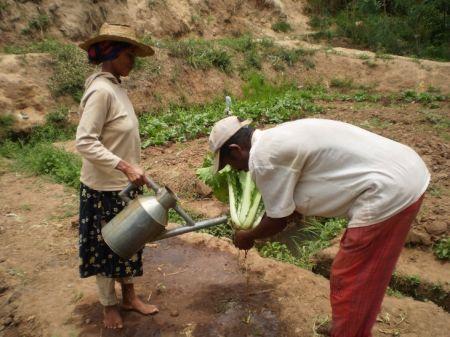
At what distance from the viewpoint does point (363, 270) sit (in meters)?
2.38

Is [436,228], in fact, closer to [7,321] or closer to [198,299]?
[198,299]

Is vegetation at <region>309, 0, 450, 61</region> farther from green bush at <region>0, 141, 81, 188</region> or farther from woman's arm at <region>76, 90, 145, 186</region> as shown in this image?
woman's arm at <region>76, 90, 145, 186</region>

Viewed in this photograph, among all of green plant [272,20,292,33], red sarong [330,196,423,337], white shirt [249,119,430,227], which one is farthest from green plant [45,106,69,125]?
green plant [272,20,292,33]

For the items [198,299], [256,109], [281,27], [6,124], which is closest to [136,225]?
[198,299]

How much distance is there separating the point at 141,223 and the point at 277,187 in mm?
855

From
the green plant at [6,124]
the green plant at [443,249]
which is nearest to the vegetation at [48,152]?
the green plant at [6,124]

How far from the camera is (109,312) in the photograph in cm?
321

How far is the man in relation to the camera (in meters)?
2.25

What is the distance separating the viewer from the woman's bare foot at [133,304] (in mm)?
3342

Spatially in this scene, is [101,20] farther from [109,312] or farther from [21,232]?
[109,312]

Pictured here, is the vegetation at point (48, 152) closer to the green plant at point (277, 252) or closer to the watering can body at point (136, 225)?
the green plant at point (277, 252)

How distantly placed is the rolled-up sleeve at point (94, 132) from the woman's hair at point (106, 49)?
289 millimetres

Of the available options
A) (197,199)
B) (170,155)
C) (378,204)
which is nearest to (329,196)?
(378,204)

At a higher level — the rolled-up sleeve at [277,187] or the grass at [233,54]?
the rolled-up sleeve at [277,187]
